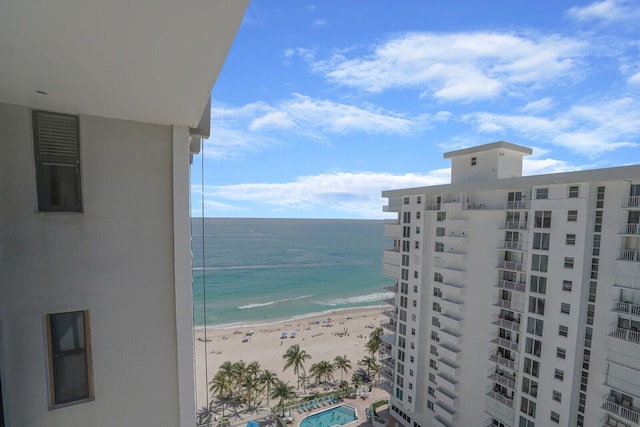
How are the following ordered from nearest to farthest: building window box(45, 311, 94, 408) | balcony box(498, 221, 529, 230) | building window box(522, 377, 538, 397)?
building window box(45, 311, 94, 408)
building window box(522, 377, 538, 397)
balcony box(498, 221, 529, 230)

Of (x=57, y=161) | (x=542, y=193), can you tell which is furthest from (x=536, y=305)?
(x=57, y=161)

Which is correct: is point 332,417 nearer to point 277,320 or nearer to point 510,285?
point 510,285

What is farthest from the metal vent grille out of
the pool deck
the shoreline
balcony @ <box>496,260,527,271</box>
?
the shoreline

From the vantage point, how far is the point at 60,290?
2393 millimetres

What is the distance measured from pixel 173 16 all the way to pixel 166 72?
52 cm

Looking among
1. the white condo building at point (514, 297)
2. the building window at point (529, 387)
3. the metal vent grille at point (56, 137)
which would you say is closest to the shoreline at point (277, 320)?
the white condo building at point (514, 297)

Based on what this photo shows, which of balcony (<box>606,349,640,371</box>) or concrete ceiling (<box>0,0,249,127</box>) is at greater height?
concrete ceiling (<box>0,0,249,127</box>)

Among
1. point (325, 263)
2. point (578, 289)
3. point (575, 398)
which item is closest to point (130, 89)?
point (578, 289)

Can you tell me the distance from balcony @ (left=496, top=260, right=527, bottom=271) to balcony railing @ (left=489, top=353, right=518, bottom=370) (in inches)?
174

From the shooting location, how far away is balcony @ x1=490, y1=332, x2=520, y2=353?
14.2 metres

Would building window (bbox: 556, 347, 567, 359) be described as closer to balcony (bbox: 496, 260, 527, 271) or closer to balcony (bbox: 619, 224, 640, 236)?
balcony (bbox: 496, 260, 527, 271)

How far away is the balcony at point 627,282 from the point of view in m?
10.8

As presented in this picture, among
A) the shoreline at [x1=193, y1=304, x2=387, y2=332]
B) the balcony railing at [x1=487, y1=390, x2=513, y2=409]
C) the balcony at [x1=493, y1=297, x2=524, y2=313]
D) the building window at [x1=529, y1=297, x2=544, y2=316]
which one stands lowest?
the shoreline at [x1=193, y1=304, x2=387, y2=332]

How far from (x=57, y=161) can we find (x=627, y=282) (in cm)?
1625
